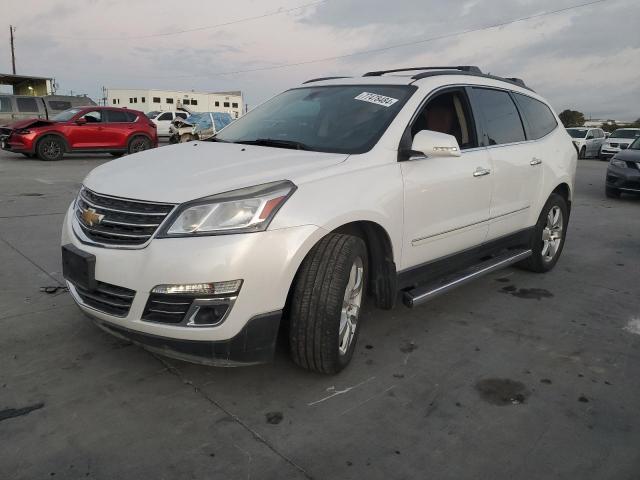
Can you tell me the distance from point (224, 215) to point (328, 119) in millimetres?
1385

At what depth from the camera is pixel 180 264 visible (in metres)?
2.37

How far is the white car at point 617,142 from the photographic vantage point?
2372 cm

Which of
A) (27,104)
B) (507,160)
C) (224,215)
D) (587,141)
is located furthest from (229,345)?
(587,141)

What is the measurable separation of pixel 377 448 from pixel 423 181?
165 cm

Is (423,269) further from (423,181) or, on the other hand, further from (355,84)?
(355,84)

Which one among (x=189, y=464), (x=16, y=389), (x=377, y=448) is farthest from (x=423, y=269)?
(x=16, y=389)

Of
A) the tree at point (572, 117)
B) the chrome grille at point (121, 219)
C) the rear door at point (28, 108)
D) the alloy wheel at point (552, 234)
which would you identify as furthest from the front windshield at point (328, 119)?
the tree at point (572, 117)

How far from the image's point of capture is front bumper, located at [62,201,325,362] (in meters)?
2.37

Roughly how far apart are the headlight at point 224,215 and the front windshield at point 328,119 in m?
0.83

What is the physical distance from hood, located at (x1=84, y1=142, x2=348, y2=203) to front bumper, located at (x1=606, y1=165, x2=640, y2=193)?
993cm

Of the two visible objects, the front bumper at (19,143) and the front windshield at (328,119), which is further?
the front bumper at (19,143)

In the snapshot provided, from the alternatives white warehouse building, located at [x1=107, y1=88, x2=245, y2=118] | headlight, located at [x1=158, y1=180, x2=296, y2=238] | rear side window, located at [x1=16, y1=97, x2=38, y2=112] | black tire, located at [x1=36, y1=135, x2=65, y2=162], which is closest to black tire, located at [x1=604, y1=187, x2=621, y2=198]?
headlight, located at [x1=158, y1=180, x2=296, y2=238]

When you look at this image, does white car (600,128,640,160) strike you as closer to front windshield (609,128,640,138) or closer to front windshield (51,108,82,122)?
front windshield (609,128,640,138)

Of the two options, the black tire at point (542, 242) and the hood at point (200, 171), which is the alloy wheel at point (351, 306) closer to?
the hood at point (200, 171)
